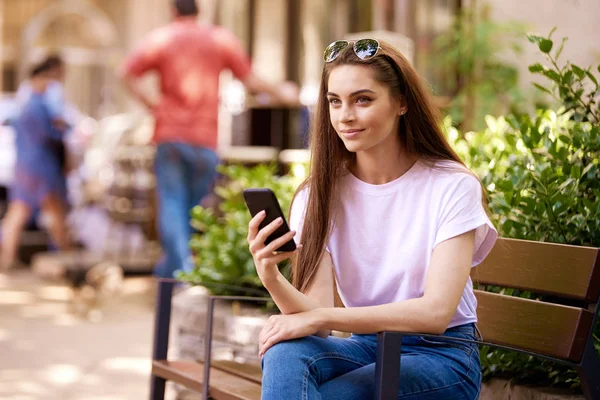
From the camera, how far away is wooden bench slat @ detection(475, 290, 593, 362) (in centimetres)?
258

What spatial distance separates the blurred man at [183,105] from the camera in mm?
6695

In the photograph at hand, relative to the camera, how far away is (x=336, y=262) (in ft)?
9.06

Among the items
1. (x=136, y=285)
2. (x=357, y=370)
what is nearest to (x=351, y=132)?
(x=357, y=370)

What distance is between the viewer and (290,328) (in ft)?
8.18

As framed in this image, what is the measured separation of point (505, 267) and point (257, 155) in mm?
7392

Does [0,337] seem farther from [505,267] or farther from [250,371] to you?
→ [505,267]

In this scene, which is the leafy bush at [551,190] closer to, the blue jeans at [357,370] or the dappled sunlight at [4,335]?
the blue jeans at [357,370]

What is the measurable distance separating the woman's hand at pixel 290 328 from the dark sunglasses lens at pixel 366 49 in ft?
2.24

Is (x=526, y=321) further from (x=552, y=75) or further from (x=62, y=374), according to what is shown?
(x=62, y=374)

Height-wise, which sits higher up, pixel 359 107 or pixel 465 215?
pixel 359 107

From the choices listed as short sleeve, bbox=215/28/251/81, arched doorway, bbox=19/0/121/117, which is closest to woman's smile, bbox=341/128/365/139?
short sleeve, bbox=215/28/251/81

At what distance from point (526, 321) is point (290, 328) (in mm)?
740

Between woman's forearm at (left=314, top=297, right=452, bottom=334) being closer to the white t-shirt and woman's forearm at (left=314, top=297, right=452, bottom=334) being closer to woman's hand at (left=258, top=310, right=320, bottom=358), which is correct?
woman's hand at (left=258, top=310, right=320, bottom=358)

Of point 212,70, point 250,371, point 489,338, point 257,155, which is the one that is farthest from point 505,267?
point 257,155
